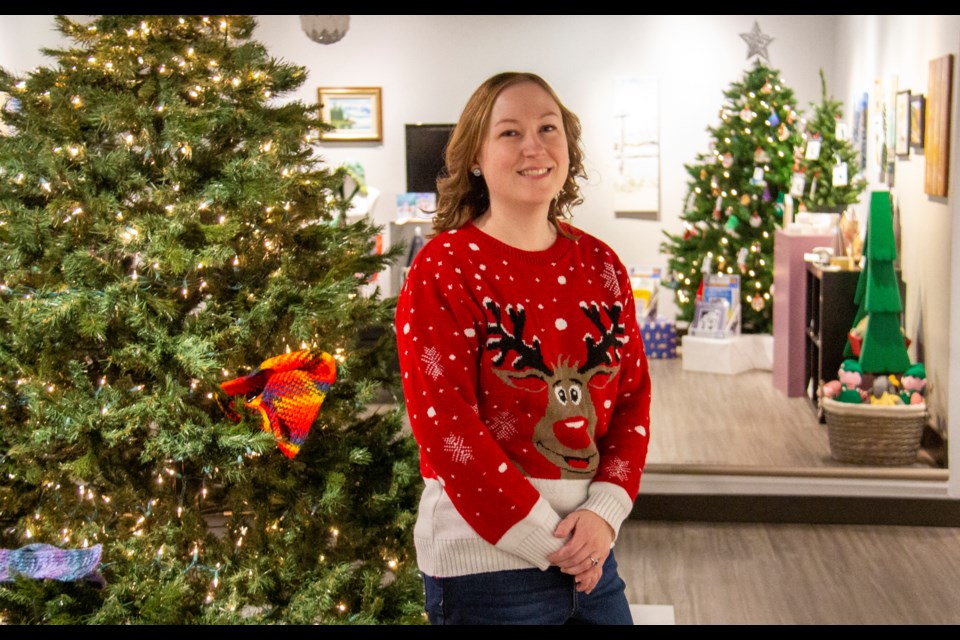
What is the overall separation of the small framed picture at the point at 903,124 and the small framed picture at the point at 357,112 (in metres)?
3.85

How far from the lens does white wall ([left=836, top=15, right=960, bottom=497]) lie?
436 cm

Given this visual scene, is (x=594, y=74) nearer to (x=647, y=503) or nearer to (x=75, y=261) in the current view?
(x=647, y=503)

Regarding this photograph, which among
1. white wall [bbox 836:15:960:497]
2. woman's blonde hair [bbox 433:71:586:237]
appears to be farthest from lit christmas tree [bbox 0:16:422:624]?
white wall [bbox 836:15:960:497]

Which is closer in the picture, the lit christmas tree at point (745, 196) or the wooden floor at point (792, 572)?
the wooden floor at point (792, 572)

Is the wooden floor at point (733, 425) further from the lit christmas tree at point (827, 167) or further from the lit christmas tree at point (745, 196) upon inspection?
the lit christmas tree at point (827, 167)

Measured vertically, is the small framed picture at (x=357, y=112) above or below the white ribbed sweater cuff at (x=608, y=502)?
above

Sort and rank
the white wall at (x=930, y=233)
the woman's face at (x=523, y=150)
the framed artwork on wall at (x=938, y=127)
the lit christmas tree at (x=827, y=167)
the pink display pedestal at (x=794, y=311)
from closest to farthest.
A: the woman's face at (x=523, y=150) → the white wall at (x=930, y=233) → the framed artwork on wall at (x=938, y=127) → the pink display pedestal at (x=794, y=311) → the lit christmas tree at (x=827, y=167)

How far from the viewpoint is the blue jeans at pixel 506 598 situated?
5.13ft

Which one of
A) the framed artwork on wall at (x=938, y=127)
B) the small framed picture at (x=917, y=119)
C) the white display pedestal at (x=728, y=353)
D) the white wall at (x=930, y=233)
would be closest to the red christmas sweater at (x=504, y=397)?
the white wall at (x=930, y=233)

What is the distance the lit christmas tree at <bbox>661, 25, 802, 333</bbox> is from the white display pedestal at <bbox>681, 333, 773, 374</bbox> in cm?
26

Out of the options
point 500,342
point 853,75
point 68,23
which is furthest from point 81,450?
point 853,75

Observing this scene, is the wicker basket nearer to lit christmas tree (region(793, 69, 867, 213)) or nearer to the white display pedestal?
lit christmas tree (region(793, 69, 867, 213))

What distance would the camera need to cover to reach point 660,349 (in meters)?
7.59

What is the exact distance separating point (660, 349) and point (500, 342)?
20.3 ft
